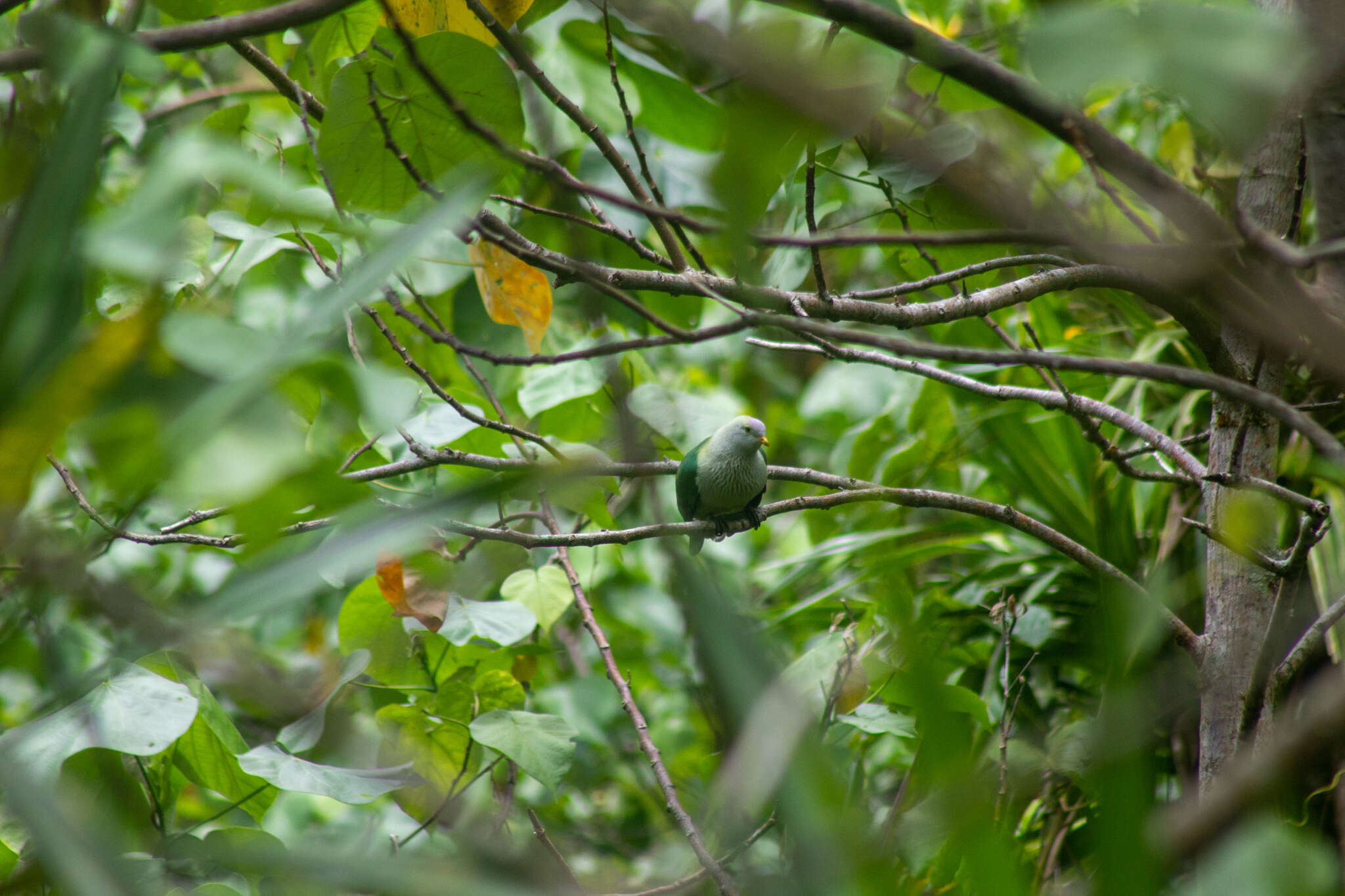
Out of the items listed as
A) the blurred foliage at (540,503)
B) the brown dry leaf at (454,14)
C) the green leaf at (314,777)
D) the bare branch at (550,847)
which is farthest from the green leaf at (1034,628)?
the brown dry leaf at (454,14)

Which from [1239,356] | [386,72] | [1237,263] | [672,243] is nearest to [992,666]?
[1239,356]

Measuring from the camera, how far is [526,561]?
2279mm

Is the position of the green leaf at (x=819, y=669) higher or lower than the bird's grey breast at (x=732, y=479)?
higher

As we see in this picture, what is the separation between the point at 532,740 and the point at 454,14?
1.33 meters

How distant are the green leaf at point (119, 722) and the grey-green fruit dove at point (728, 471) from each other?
1573 mm

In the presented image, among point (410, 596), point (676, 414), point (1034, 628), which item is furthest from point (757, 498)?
point (410, 596)

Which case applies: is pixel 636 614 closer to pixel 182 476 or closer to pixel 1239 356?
pixel 1239 356

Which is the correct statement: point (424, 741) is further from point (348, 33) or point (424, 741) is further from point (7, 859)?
point (348, 33)

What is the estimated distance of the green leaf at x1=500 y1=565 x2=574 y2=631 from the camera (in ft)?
6.89

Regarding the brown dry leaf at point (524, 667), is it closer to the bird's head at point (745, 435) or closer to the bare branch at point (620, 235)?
the bird's head at point (745, 435)

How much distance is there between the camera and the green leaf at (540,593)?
2102 millimetres

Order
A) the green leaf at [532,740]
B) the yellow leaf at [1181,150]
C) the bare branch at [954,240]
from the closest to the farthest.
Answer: the bare branch at [954,240]
the green leaf at [532,740]
the yellow leaf at [1181,150]

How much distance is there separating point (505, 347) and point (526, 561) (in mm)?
653

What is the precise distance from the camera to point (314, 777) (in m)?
1.60
